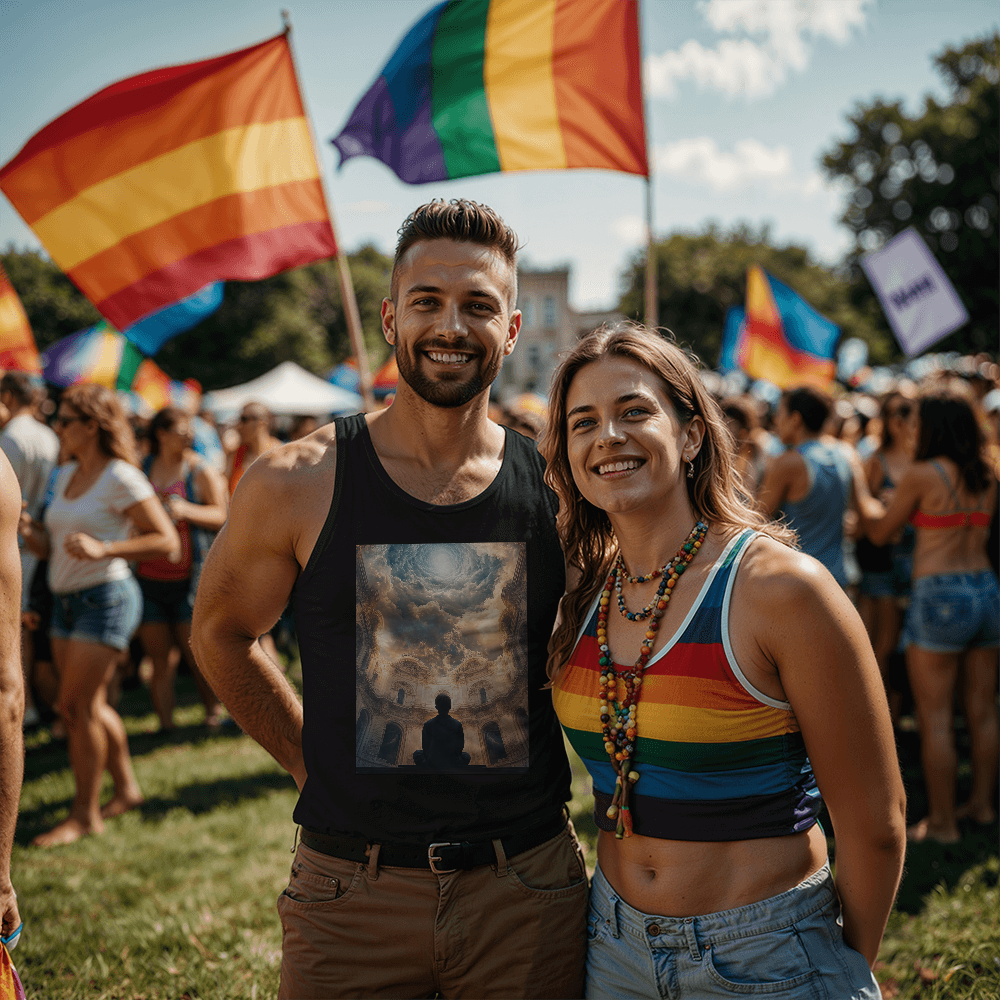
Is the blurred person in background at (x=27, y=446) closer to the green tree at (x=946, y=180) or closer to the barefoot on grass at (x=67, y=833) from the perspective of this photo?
A: the barefoot on grass at (x=67, y=833)

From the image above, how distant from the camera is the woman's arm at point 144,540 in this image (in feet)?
15.3

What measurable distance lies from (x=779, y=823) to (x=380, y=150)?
163 inches

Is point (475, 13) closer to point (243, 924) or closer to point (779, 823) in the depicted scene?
point (779, 823)

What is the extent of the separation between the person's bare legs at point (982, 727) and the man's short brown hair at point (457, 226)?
146 inches

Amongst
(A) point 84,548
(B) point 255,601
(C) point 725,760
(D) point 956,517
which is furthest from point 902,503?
(A) point 84,548

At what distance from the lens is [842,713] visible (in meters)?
1.59

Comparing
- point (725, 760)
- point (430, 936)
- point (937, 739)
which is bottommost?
point (937, 739)

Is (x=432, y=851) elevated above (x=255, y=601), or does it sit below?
below

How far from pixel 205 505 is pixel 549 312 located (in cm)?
7239

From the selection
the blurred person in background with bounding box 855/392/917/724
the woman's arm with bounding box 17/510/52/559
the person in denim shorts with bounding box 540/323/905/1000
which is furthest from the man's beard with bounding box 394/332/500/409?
the blurred person in background with bounding box 855/392/917/724

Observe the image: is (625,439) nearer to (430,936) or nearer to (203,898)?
(430,936)

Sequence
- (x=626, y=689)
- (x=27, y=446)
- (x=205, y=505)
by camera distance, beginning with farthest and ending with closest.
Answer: (x=205, y=505), (x=27, y=446), (x=626, y=689)

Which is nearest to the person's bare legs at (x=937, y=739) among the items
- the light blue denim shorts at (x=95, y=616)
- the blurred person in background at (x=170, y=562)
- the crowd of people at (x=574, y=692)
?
the crowd of people at (x=574, y=692)

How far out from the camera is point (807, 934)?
1.63 meters
